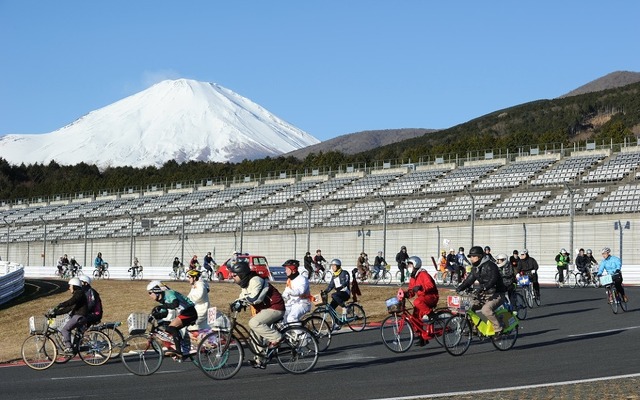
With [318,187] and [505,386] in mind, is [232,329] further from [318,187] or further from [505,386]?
[318,187]

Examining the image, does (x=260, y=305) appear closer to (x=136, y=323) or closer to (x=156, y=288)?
(x=156, y=288)

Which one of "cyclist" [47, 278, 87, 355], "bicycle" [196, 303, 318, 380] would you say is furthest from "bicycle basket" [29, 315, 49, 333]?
"bicycle" [196, 303, 318, 380]

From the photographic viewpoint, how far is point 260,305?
16203 mm

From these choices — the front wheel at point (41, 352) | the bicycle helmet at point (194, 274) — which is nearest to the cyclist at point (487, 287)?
the bicycle helmet at point (194, 274)

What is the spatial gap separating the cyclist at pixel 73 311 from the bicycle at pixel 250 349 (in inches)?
168

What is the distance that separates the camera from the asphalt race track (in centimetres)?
1408

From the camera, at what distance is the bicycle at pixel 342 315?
21.0 m

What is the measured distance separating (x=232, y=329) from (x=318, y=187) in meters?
68.6

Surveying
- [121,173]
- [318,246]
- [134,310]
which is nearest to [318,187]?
[318,246]

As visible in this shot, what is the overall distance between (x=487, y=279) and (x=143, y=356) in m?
6.39

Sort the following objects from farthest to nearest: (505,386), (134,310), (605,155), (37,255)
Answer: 1. (37,255)
2. (605,155)
3. (134,310)
4. (505,386)

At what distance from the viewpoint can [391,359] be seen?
58.7 feet

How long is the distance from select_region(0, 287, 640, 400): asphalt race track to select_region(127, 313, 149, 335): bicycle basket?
0.74 m

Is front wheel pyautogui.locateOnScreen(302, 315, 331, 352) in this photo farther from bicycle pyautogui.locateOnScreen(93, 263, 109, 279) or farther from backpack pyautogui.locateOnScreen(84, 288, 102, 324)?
bicycle pyautogui.locateOnScreen(93, 263, 109, 279)
